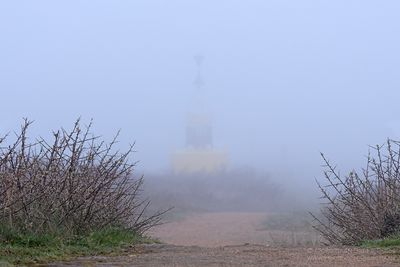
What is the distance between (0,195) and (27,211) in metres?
0.52

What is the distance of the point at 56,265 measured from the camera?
29.5 ft

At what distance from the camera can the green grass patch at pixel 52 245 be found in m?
9.41

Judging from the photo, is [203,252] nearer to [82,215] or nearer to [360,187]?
[82,215]

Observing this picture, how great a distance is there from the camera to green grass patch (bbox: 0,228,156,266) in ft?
30.9

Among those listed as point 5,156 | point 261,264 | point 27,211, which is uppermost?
point 5,156

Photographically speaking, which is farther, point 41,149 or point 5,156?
point 41,149

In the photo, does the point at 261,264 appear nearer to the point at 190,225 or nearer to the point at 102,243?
the point at 102,243

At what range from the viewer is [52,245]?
10.3m

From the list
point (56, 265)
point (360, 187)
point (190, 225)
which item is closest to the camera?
point (56, 265)

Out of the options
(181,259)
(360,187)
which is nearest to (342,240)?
(360,187)

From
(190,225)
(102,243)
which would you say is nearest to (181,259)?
(102,243)

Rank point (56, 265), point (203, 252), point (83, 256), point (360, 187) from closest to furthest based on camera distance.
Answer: point (56, 265) → point (83, 256) → point (203, 252) → point (360, 187)

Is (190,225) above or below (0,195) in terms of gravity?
above

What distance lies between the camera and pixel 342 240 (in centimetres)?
1512
